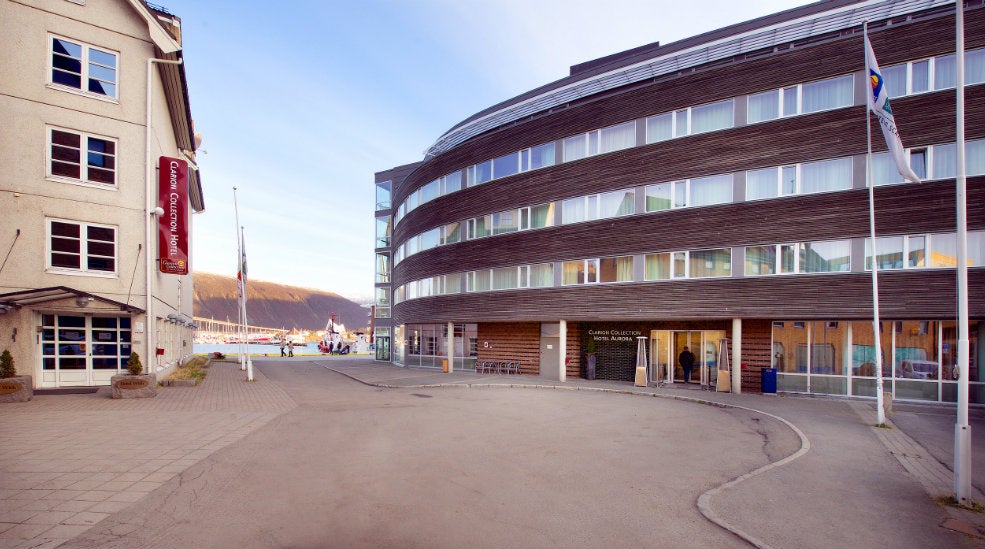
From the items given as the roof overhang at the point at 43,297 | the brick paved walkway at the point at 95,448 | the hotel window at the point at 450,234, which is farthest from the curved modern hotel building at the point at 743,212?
the roof overhang at the point at 43,297

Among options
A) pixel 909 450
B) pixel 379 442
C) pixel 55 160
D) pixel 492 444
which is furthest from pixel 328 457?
pixel 55 160

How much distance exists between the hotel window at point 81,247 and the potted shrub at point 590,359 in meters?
20.4

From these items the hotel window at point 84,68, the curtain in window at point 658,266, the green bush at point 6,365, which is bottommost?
the green bush at point 6,365

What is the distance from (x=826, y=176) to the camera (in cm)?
1958

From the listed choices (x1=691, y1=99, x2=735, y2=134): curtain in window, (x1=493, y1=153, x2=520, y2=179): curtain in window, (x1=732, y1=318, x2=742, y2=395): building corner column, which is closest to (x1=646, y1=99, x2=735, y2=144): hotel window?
(x1=691, y1=99, x2=735, y2=134): curtain in window

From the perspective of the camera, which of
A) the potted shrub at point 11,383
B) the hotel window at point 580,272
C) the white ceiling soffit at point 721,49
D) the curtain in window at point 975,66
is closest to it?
the potted shrub at point 11,383

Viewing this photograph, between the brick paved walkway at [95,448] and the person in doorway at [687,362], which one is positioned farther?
the person in doorway at [687,362]

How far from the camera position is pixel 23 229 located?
17984 millimetres

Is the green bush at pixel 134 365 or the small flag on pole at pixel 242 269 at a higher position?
the small flag on pole at pixel 242 269

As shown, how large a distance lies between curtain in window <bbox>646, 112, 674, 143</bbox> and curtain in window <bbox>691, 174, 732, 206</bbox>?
7.87ft

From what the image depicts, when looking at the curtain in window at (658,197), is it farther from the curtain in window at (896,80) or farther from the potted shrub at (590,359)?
the curtain in window at (896,80)

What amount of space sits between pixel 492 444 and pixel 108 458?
22.3 ft

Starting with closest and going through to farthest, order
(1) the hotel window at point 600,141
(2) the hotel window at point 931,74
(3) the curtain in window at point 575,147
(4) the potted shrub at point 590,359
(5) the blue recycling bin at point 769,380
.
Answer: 1. (2) the hotel window at point 931,74
2. (5) the blue recycling bin at point 769,380
3. (1) the hotel window at point 600,141
4. (3) the curtain in window at point 575,147
5. (4) the potted shrub at point 590,359

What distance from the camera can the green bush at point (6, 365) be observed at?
1631cm
